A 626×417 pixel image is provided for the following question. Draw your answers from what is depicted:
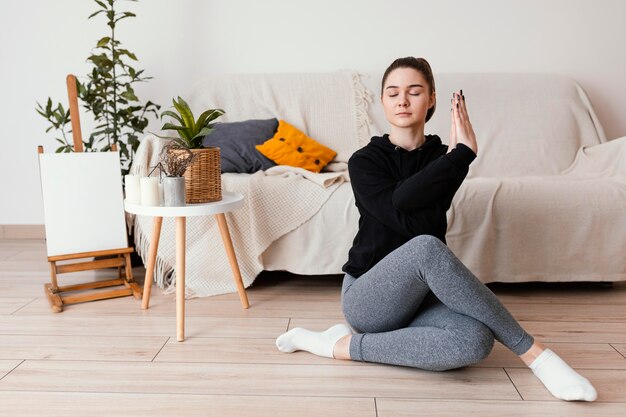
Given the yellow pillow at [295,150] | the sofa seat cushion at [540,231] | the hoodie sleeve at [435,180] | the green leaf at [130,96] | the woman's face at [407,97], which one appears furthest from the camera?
the green leaf at [130,96]

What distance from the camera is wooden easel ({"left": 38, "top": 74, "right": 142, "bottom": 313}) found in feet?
7.20

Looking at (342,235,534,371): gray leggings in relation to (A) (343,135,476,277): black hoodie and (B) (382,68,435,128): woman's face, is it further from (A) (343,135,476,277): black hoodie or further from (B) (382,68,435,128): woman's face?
(B) (382,68,435,128): woman's face

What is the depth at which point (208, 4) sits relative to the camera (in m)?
3.11

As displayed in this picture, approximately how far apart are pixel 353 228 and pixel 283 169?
1.30 feet

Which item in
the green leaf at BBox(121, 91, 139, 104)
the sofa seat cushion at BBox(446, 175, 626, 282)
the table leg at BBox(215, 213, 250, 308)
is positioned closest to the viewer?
the table leg at BBox(215, 213, 250, 308)

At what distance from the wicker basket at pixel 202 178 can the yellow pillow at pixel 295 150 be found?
0.66 m

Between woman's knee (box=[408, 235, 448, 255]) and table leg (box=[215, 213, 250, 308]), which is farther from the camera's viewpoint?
table leg (box=[215, 213, 250, 308])

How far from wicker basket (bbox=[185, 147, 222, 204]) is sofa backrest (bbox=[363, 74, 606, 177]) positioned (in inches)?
42.7

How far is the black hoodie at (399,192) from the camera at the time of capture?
4.96 feet

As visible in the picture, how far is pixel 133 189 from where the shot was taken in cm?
195

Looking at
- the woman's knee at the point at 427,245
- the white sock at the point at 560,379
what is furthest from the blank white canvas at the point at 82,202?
the white sock at the point at 560,379

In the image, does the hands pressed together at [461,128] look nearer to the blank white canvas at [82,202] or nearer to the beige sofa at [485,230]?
the beige sofa at [485,230]

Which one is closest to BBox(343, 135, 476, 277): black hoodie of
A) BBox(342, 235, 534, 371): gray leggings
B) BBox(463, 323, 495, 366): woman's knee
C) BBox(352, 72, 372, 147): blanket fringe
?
BBox(342, 235, 534, 371): gray leggings

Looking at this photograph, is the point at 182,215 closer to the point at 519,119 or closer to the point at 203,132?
the point at 203,132
